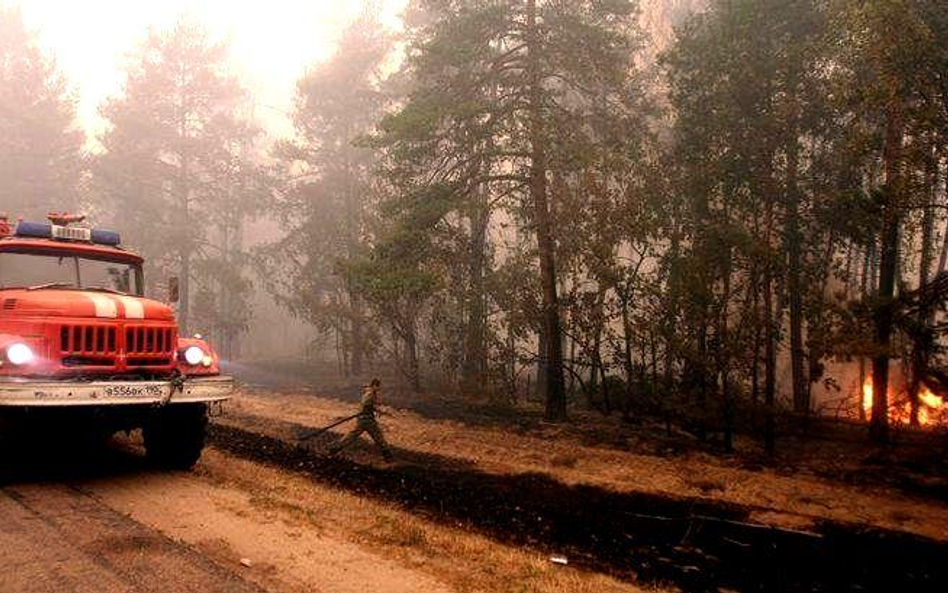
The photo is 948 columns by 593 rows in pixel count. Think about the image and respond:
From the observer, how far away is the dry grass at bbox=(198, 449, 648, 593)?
6184mm

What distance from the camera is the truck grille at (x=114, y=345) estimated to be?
25.5 ft

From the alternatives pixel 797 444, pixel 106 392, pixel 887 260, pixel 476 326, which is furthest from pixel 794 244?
pixel 106 392

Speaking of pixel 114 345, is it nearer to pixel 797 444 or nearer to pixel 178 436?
pixel 178 436

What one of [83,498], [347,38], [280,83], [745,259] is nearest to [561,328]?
[745,259]

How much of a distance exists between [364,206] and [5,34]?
2598 centimetres

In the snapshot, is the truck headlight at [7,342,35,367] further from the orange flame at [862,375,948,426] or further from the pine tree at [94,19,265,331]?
the pine tree at [94,19,265,331]

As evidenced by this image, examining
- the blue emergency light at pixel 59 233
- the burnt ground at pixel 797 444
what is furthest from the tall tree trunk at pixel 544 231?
the blue emergency light at pixel 59 233

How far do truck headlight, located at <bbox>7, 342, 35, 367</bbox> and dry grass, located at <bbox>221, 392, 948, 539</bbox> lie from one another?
5799 mm

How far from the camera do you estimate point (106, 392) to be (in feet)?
24.6

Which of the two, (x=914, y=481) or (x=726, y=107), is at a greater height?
(x=726, y=107)

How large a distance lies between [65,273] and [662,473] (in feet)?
32.6

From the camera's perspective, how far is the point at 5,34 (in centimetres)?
3759

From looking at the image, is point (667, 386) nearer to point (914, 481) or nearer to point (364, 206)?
point (914, 481)

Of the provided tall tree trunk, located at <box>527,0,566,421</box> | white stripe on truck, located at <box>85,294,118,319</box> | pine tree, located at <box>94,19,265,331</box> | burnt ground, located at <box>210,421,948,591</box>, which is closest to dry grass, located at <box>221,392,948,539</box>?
burnt ground, located at <box>210,421,948,591</box>
